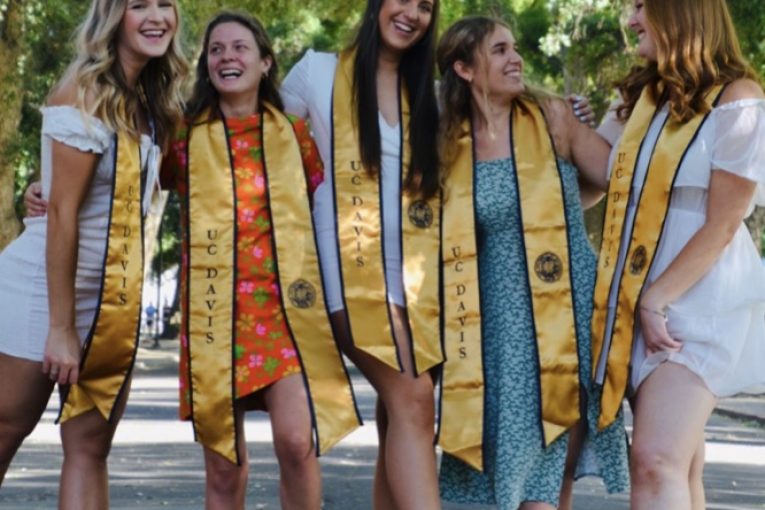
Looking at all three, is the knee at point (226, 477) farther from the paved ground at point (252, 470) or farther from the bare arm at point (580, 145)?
the paved ground at point (252, 470)

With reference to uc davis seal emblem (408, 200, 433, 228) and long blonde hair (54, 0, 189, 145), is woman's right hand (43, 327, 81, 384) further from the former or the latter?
uc davis seal emblem (408, 200, 433, 228)

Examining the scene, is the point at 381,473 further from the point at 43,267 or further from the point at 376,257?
the point at 43,267

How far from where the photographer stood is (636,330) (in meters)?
6.39

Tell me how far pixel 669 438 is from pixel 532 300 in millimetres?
1133

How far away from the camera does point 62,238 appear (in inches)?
251

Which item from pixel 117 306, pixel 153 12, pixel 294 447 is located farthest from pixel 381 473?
pixel 153 12

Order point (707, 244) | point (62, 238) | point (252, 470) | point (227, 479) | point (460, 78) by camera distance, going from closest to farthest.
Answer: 1. point (707, 244)
2. point (62, 238)
3. point (227, 479)
4. point (460, 78)
5. point (252, 470)

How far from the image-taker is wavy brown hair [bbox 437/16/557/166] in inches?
280

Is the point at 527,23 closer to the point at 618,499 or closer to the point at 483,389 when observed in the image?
the point at 618,499

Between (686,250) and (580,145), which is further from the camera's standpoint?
(580,145)

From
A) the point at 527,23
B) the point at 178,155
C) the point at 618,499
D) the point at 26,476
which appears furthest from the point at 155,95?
the point at 527,23

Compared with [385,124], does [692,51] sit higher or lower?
higher

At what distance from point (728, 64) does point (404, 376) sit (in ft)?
5.41

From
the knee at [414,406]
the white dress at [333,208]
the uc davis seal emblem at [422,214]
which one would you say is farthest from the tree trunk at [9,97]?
the knee at [414,406]
